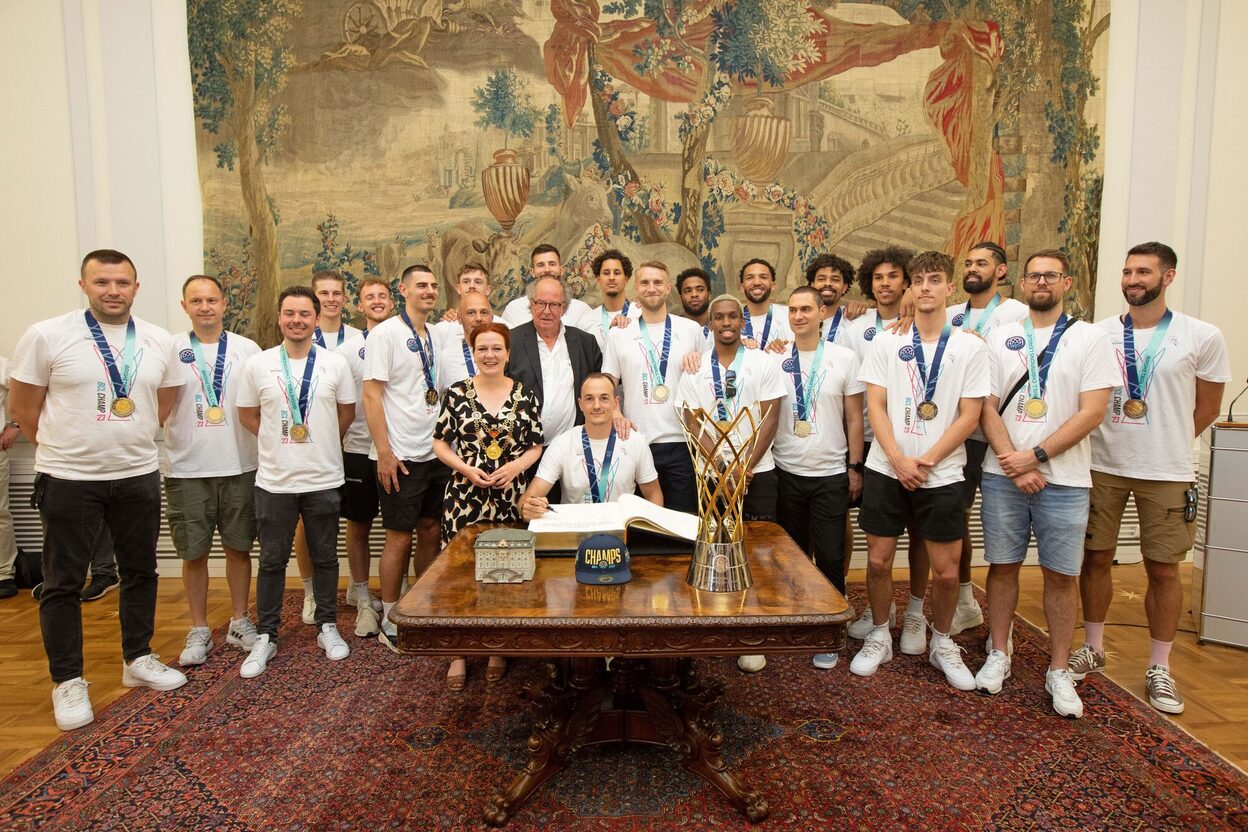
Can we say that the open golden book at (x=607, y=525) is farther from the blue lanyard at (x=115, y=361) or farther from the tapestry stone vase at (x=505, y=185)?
the tapestry stone vase at (x=505, y=185)

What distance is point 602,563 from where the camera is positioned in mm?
2162

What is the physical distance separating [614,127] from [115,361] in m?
3.42

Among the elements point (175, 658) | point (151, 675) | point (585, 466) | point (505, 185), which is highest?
point (505, 185)

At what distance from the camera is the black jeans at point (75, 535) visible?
302 centimetres

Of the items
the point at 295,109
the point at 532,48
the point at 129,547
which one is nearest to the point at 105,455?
the point at 129,547

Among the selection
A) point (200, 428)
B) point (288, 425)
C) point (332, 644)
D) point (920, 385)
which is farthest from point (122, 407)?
point (920, 385)

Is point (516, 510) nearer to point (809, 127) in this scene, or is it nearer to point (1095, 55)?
point (809, 127)

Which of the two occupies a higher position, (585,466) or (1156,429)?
(1156,429)

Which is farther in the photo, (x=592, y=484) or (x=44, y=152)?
(x=44, y=152)

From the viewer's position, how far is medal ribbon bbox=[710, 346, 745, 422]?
3.42 meters

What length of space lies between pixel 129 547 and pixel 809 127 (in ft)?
15.8

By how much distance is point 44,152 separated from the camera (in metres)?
5.03

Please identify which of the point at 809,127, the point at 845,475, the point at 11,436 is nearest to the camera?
the point at 845,475

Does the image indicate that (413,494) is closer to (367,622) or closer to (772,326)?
(367,622)
